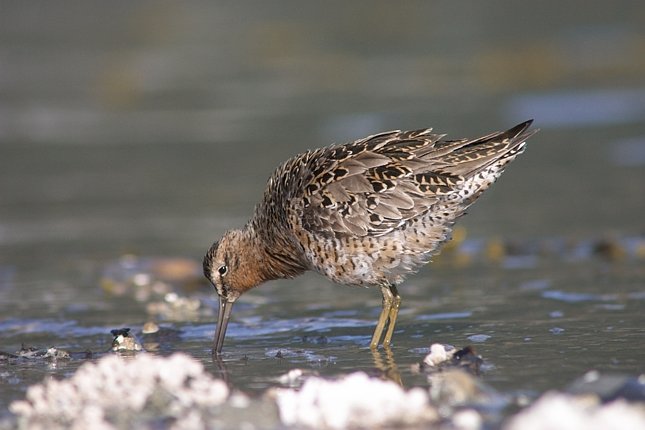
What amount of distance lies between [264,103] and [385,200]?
9.51 meters

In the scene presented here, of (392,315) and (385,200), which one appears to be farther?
(392,315)

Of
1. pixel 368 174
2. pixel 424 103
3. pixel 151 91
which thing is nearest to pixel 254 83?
pixel 151 91

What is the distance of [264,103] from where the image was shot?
52.2ft

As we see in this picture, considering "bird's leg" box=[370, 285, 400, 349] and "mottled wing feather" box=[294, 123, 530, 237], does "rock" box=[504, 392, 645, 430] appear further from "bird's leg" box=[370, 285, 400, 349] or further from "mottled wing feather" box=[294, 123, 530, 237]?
"mottled wing feather" box=[294, 123, 530, 237]

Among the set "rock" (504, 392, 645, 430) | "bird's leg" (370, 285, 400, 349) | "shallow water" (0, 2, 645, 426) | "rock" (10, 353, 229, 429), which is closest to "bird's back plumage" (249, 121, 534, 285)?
"bird's leg" (370, 285, 400, 349)

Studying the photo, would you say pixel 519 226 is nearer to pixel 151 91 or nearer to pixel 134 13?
pixel 151 91

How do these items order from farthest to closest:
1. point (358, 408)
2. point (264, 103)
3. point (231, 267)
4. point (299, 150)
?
point (264, 103) < point (299, 150) < point (231, 267) < point (358, 408)

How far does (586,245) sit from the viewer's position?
8.83m

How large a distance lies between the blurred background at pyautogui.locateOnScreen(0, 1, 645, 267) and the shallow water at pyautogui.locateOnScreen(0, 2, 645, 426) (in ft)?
0.16

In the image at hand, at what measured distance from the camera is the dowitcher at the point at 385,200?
6.54m

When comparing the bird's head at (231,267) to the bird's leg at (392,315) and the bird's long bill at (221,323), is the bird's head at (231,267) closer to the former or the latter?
the bird's long bill at (221,323)

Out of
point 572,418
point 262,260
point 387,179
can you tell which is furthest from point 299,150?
point 572,418

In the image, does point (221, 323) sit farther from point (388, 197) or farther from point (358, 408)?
point (358, 408)

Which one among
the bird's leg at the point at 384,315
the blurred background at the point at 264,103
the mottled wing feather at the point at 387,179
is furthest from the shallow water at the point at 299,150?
the mottled wing feather at the point at 387,179
